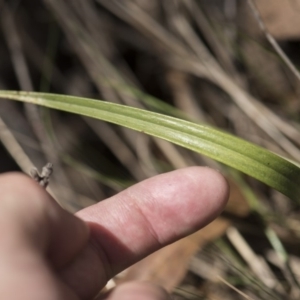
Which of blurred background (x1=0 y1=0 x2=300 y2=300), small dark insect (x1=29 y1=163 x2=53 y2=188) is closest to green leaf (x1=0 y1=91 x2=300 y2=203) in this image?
small dark insect (x1=29 y1=163 x2=53 y2=188)

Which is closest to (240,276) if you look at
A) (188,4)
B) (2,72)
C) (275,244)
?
(275,244)

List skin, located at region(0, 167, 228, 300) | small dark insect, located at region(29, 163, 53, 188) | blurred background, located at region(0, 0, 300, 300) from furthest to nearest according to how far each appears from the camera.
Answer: blurred background, located at region(0, 0, 300, 300) < small dark insect, located at region(29, 163, 53, 188) < skin, located at region(0, 167, 228, 300)

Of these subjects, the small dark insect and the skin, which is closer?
the skin

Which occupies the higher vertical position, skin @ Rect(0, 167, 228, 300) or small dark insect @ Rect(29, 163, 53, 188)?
small dark insect @ Rect(29, 163, 53, 188)

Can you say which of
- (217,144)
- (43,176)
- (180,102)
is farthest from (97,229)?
(180,102)

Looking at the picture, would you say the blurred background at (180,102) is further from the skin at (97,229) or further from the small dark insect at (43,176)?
the small dark insect at (43,176)

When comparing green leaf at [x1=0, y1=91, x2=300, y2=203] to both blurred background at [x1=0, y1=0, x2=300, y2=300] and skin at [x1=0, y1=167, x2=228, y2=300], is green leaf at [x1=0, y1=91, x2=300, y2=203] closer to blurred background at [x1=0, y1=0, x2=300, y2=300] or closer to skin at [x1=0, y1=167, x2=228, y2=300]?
skin at [x1=0, y1=167, x2=228, y2=300]

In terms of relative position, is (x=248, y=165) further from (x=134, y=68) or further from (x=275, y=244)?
(x=134, y=68)

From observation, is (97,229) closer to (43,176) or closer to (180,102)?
(43,176)
